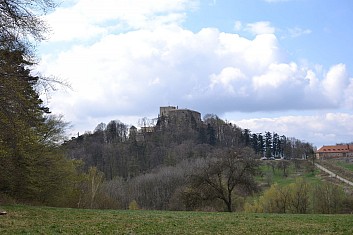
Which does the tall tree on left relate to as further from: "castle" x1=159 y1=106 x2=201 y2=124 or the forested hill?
"castle" x1=159 y1=106 x2=201 y2=124

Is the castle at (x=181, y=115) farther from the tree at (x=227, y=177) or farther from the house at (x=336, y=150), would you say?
the tree at (x=227, y=177)

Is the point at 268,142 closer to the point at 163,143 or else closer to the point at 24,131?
the point at 163,143

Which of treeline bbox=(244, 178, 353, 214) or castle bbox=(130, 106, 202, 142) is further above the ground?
castle bbox=(130, 106, 202, 142)

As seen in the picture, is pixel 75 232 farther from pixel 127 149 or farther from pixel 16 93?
pixel 127 149

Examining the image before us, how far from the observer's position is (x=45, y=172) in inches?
1344

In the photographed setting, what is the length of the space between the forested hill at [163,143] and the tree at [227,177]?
40.3 m

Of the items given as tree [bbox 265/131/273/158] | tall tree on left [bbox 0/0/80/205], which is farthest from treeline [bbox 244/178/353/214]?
tree [bbox 265/131/273/158]

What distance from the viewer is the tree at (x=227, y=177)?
148 ft

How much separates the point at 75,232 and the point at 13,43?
6.57 m

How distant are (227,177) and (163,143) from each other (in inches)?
3263

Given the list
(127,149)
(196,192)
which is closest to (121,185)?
(127,149)

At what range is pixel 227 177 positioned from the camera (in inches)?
1805

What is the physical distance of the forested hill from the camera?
107856 millimetres

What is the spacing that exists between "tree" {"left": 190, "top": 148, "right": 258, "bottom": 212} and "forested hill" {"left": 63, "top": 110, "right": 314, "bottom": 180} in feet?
132
